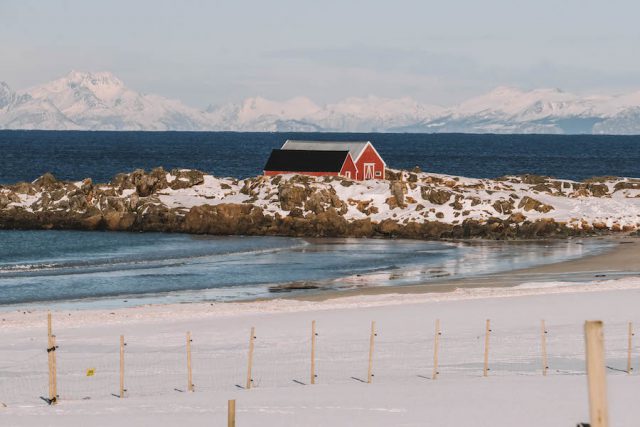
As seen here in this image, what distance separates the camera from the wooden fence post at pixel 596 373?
30.4 ft

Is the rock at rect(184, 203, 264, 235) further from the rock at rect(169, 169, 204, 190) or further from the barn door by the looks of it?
the barn door

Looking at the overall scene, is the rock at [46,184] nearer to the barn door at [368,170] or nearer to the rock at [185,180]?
the rock at [185,180]

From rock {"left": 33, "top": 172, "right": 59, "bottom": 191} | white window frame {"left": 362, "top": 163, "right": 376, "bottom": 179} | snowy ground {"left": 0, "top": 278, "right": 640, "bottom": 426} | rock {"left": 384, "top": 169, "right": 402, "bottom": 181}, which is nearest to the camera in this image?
snowy ground {"left": 0, "top": 278, "right": 640, "bottom": 426}

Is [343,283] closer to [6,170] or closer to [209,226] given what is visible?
[209,226]

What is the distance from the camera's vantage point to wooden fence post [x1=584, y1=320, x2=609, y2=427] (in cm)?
926

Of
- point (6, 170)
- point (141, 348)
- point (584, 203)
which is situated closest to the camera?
point (141, 348)

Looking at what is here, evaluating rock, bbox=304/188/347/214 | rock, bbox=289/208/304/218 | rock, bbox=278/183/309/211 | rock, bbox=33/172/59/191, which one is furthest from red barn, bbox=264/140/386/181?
rock, bbox=33/172/59/191

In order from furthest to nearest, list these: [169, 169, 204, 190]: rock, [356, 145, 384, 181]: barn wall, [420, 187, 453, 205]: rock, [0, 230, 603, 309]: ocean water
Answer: [356, 145, 384, 181]: barn wall
[169, 169, 204, 190]: rock
[420, 187, 453, 205]: rock
[0, 230, 603, 309]: ocean water

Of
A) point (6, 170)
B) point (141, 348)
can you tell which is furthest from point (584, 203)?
point (6, 170)

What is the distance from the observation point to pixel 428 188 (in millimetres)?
79375

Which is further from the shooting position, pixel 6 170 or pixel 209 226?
pixel 6 170

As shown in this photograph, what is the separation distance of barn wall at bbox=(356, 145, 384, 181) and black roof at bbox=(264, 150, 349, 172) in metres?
1.49

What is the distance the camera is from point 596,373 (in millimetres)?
9391

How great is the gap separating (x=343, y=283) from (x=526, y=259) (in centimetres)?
1440
